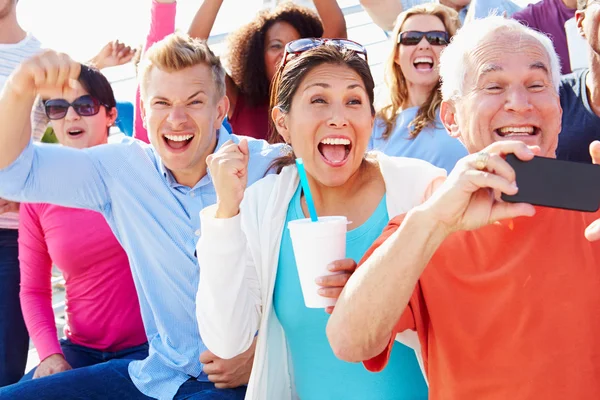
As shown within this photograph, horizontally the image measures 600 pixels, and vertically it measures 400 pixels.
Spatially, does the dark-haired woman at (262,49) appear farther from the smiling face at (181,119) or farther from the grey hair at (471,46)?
the grey hair at (471,46)

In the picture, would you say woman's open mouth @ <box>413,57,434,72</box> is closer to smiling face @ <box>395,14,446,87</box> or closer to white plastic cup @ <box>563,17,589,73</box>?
smiling face @ <box>395,14,446,87</box>

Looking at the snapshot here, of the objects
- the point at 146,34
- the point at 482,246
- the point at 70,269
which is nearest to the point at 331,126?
the point at 482,246

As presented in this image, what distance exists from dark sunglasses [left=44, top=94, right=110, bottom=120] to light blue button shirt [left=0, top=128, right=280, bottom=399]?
0.82m

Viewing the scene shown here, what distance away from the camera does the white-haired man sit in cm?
149

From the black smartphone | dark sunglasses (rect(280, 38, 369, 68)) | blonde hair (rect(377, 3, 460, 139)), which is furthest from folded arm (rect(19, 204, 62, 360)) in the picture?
the black smartphone

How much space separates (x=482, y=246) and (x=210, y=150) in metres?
1.48

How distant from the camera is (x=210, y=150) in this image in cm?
287

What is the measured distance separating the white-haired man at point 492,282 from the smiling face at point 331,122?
0.48 m

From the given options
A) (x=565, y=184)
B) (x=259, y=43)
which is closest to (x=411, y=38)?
(x=259, y=43)

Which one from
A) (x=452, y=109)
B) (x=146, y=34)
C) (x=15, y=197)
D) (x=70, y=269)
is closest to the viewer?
(x=452, y=109)

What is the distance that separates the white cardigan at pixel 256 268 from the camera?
194 cm

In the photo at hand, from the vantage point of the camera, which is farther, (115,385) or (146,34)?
(146,34)

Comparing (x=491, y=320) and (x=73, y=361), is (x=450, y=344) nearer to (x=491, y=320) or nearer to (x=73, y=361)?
(x=491, y=320)

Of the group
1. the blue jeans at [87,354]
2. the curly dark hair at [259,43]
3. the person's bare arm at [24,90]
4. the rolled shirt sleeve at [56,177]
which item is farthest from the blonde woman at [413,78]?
the person's bare arm at [24,90]
